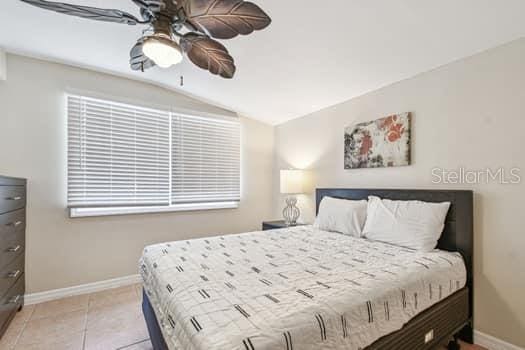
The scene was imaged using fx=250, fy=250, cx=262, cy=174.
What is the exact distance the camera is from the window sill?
2.84 metres

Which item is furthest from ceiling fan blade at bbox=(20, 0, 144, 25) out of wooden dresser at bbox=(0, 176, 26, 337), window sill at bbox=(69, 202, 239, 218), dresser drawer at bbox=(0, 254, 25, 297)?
window sill at bbox=(69, 202, 239, 218)

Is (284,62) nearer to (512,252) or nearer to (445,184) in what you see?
(445,184)

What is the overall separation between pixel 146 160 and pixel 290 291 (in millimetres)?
2703

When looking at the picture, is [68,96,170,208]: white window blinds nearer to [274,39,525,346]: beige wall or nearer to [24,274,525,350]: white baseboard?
[24,274,525,350]: white baseboard

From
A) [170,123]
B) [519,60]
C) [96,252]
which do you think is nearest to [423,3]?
[519,60]

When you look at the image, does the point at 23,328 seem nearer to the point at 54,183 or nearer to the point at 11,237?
the point at 11,237

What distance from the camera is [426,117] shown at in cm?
232

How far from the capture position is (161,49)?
1398 mm

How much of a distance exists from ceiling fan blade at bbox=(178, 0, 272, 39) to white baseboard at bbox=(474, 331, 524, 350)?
2735 mm

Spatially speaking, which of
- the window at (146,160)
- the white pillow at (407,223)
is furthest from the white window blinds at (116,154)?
the white pillow at (407,223)

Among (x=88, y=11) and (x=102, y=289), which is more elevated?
(x=88, y=11)

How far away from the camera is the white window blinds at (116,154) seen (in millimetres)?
2824

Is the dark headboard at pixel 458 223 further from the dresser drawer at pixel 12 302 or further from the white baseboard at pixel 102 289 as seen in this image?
the dresser drawer at pixel 12 302

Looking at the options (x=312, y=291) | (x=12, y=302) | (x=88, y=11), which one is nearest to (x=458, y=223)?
(x=312, y=291)
